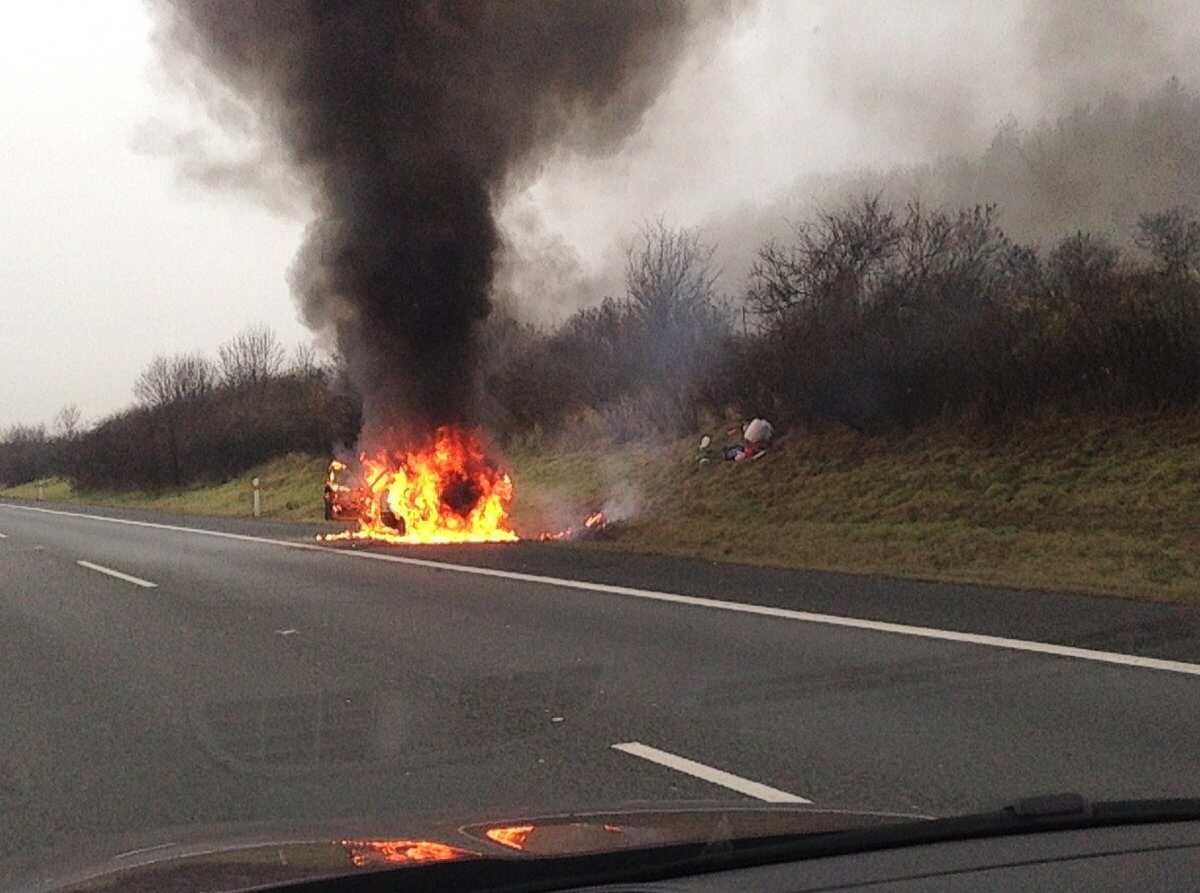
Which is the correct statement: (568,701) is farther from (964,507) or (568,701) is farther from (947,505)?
(947,505)

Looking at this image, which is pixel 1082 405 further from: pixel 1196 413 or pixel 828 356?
pixel 828 356

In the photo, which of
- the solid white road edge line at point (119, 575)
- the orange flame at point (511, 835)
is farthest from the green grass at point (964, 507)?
the orange flame at point (511, 835)

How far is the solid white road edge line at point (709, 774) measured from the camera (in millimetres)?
5270

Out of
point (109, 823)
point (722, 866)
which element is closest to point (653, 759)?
point (109, 823)

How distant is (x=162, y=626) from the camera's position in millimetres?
10812

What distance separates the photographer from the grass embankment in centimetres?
1404

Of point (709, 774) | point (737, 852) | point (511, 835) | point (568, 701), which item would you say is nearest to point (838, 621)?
point (568, 701)

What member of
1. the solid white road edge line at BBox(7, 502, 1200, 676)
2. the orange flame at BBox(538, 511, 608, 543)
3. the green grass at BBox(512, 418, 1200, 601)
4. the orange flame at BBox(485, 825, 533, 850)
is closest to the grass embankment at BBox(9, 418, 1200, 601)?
the green grass at BBox(512, 418, 1200, 601)

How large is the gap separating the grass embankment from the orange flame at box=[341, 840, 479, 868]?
365 inches

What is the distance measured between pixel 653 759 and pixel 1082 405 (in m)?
16.1

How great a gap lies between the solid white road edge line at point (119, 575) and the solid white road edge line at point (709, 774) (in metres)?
9.42

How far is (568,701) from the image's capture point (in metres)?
7.31

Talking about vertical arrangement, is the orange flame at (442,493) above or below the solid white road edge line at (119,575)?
above

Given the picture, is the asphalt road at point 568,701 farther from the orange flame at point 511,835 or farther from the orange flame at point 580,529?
the orange flame at point 580,529
